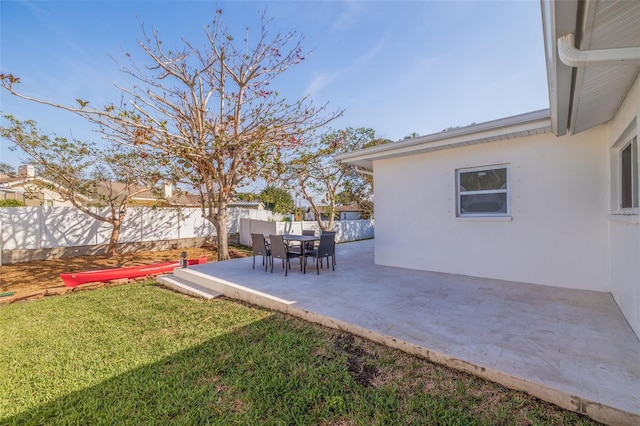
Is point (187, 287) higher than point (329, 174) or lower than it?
lower

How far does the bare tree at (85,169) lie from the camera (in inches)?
347

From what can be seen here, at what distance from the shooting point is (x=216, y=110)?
895 centimetres

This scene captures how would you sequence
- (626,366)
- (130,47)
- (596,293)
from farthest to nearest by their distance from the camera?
(130,47) → (596,293) → (626,366)

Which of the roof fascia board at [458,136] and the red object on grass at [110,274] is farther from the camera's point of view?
the red object on grass at [110,274]

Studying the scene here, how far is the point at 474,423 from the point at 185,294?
5.54 m

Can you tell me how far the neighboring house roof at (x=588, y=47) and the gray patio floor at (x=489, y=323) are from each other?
259 centimetres

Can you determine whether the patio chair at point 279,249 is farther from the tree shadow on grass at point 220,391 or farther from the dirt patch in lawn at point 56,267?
the dirt patch in lawn at point 56,267

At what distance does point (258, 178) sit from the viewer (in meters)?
9.95

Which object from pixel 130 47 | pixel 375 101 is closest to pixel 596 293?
pixel 375 101

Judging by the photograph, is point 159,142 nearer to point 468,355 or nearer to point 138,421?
point 138,421

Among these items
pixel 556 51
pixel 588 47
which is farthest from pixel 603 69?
pixel 556 51

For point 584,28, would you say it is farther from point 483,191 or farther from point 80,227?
point 80,227

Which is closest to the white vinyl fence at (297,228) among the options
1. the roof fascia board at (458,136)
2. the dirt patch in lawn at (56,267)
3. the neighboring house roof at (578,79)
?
the dirt patch in lawn at (56,267)

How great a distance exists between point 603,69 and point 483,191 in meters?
3.44
